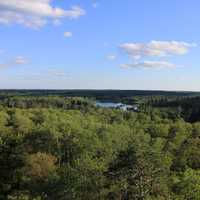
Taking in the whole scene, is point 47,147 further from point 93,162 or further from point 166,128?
point 166,128

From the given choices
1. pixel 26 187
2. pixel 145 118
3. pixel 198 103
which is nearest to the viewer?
pixel 26 187

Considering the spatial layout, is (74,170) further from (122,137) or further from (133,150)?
Answer: (122,137)

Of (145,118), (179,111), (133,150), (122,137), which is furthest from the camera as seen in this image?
(179,111)

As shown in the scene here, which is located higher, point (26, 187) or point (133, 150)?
point (133, 150)

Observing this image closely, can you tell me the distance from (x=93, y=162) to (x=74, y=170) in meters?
3.55

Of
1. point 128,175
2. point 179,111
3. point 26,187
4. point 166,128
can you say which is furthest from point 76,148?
point 179,111

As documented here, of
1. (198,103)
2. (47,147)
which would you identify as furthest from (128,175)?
(198,103)

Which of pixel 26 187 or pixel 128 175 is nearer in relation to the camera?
pixel 128 175

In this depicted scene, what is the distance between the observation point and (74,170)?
3762cm

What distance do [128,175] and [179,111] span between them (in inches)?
5310

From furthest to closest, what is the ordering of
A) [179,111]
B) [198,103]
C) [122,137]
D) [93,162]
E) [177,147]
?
1. [198,103]
2. [179,111]
3. [122,137]
4. [177,147]
5. [93,162]

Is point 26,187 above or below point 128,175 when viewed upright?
below

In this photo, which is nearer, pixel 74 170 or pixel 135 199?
pixel 135 199

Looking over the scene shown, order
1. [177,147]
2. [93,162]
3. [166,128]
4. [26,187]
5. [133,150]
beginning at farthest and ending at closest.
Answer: [166,128] → [177,147] → [26,187] → [133,150] → [93,162]
